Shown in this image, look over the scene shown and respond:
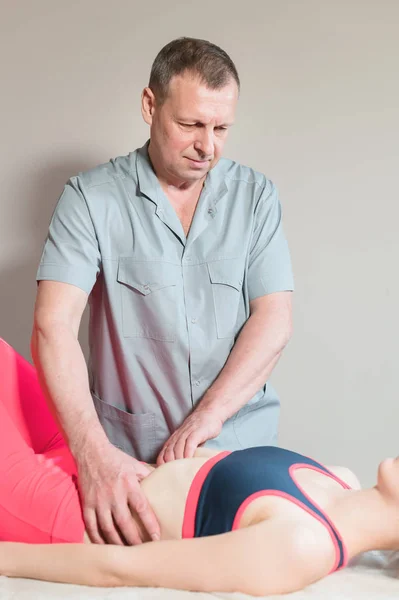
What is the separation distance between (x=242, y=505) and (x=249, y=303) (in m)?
0.79

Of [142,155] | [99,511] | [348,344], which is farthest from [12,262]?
[99,511]

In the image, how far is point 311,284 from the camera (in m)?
2.77

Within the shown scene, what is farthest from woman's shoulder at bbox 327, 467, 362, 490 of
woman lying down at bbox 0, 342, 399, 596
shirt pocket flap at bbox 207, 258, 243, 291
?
shirt pocket flap at bbox 207, 258, 243, 291

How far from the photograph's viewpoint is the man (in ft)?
6.30

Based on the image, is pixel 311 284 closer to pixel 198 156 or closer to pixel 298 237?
pixel 298 237

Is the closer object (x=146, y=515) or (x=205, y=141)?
(x=146, y=515)

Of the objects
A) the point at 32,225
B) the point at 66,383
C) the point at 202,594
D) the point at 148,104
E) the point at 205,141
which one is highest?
the point at 148,104

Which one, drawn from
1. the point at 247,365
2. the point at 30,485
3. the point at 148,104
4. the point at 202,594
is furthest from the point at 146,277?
the point at 202,594

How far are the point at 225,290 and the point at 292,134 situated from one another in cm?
88

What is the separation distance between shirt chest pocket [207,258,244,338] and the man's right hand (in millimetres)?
573

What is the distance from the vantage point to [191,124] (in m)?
1.93

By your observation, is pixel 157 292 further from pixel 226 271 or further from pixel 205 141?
pixel 205 141

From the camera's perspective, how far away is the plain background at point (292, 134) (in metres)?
2.67

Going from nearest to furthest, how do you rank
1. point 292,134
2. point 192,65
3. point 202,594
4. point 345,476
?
point 202,594
point 345,476
point 192,65
point 292,134
